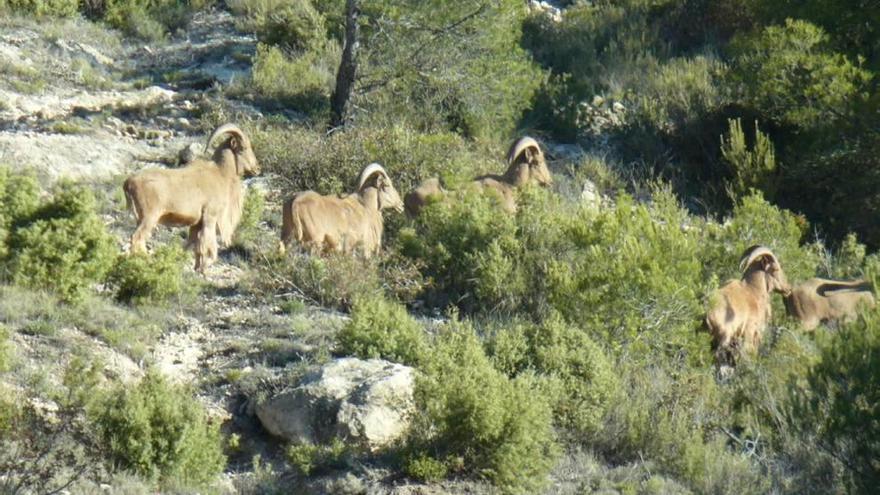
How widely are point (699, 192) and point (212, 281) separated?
10.2 meters

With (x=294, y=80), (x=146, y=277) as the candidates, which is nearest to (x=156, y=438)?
(x=146, y=277)

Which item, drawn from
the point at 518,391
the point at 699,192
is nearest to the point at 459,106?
the point at 699,192

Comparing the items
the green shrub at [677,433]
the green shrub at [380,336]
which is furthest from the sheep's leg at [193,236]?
the green shrub at [677,433]

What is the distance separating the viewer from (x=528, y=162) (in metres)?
20.9

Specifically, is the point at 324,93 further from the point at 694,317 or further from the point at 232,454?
the point at 232,454

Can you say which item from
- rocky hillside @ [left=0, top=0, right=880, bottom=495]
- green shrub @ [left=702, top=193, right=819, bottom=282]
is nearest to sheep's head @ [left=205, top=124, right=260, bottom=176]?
rocky hillside @ [left=0, top=0, right=880, bottom=495]

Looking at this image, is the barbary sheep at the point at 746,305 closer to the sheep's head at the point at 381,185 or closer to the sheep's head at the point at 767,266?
the sheep's head at the point at 767,266

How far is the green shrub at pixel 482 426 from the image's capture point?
12.0 metres

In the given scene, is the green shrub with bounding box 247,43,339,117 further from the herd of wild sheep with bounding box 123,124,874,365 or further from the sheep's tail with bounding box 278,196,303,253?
the sheep's tail with bounding box 278,196,303,253

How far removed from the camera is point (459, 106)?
23891 millimetres

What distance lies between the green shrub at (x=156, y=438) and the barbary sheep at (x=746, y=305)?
6.17m

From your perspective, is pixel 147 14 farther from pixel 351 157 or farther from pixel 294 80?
pixel 351 157

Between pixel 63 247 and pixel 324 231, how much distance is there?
325 cm

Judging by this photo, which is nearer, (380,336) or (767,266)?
(380,336)
